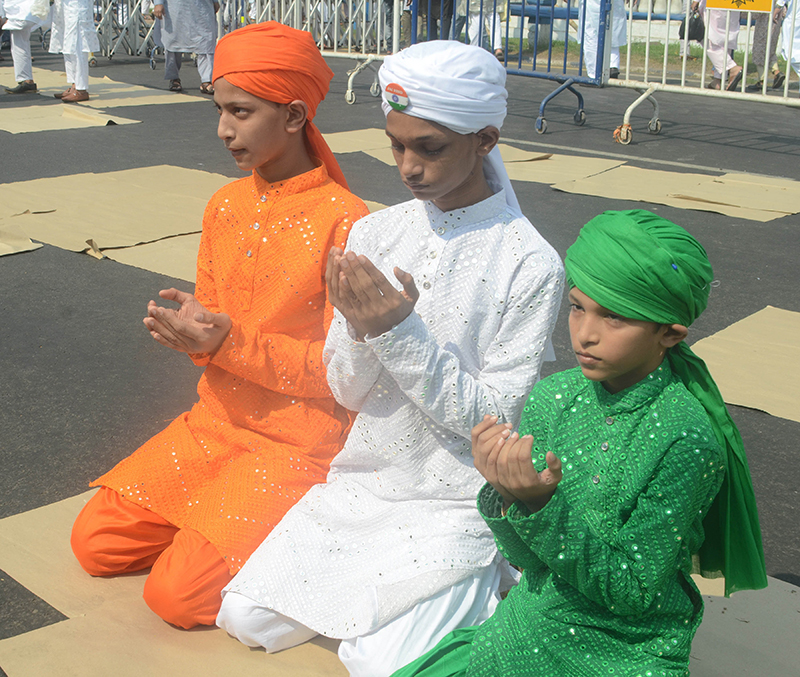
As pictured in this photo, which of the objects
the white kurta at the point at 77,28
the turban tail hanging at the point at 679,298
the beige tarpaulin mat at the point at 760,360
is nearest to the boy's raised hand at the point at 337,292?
the turban tail hanging at the point at 679,298

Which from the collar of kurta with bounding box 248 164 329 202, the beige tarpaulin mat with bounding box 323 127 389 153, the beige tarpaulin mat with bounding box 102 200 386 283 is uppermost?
the collar of kurta with bounding box 248 164 329 202

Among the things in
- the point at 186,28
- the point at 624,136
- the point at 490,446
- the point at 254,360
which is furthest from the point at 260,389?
the point at 186,28

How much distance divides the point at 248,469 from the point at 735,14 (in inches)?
447

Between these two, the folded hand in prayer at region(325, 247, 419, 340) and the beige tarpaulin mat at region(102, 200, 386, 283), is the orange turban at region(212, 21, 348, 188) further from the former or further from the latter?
the beige tarpaulin mat at region(102, 200, 386, 283)

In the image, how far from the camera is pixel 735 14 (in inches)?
467

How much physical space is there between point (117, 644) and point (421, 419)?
2.93ft

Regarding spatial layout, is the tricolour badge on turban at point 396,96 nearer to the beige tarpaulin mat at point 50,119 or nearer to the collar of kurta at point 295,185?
the collar of kurta at point 295,185

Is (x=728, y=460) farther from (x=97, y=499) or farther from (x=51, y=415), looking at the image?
(x=51, y=415)

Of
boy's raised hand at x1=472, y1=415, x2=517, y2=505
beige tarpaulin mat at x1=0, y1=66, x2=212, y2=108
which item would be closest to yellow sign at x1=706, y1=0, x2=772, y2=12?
beige tarpaulin mat at x1=0, y1=66, x2=212, y2=108

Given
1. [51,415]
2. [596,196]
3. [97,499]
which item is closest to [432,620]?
[97,499]

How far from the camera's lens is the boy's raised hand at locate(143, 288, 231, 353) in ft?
7.37

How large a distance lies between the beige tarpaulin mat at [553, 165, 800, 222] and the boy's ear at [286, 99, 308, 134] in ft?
14.9

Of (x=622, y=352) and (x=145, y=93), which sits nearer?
(x=622, y=352)

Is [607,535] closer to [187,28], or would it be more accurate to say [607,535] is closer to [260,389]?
[260,389]
